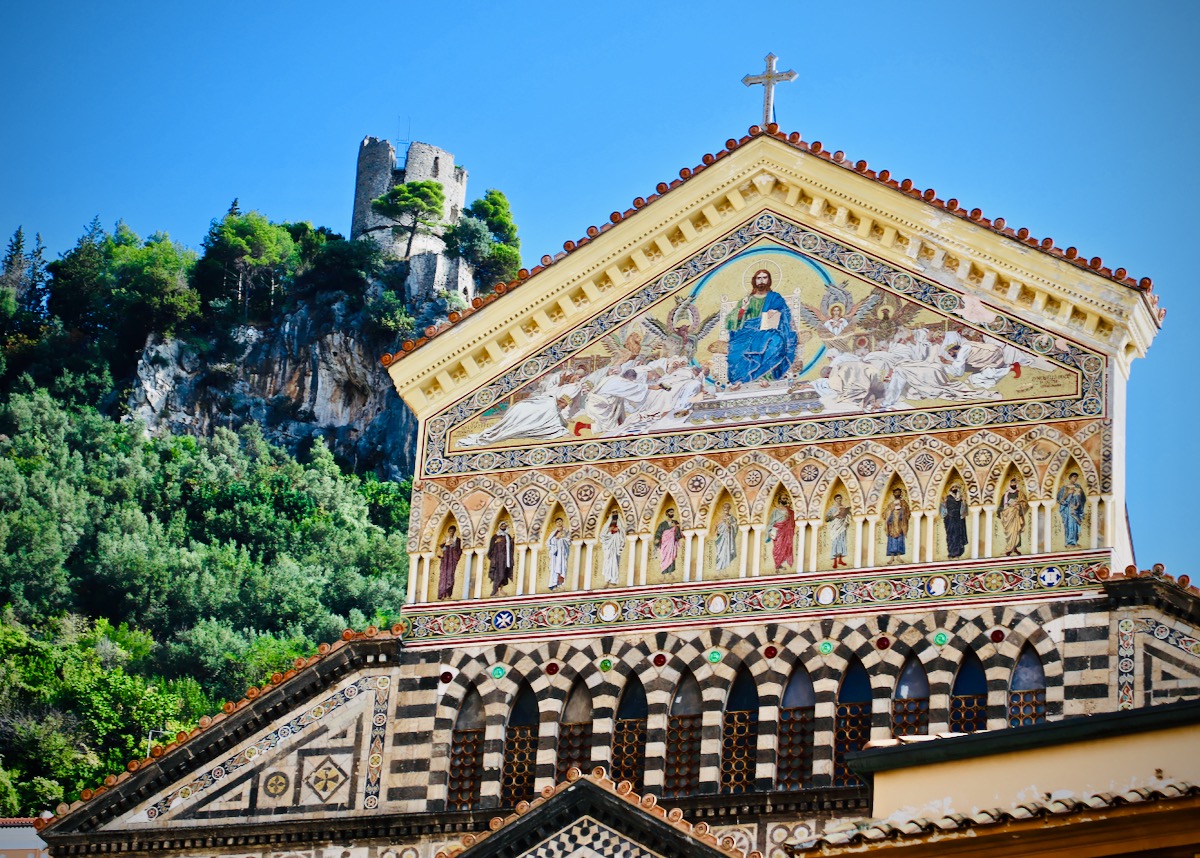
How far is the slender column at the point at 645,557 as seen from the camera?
1118 inches

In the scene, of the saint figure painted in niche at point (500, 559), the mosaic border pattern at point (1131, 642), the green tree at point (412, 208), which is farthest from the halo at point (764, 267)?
the green tree at point (412, 208)

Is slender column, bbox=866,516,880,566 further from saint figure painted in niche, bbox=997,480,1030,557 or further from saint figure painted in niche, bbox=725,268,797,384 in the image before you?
saint figure painted in niche, bbox=725,268,797,384

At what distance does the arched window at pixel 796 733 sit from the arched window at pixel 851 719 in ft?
0.99

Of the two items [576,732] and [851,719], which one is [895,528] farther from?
[576,732]

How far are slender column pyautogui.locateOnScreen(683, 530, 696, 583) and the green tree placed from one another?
75.7 metres

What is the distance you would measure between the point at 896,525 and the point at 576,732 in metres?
4.23

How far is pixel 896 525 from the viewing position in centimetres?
2767

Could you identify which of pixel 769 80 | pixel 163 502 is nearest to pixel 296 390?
pixel 163 502

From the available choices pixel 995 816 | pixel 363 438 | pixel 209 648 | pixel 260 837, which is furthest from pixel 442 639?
pixel 363 438

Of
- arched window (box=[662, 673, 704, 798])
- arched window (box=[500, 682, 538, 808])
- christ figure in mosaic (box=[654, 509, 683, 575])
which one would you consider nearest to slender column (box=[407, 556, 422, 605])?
arched window (box=[500, 682, 538, 808])

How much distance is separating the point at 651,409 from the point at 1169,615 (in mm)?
6454

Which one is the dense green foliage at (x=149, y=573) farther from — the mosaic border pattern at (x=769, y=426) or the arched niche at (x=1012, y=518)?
the arched niche at (x=1012, y=518)

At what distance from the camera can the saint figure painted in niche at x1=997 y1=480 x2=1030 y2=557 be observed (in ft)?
89.1

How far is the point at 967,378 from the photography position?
92.1 feet
